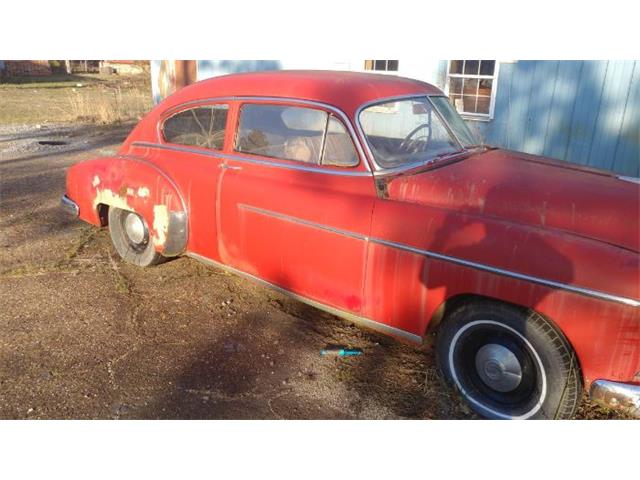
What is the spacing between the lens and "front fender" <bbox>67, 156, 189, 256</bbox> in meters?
4.18

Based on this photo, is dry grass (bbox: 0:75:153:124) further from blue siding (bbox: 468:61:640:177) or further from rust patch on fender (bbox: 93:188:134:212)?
blue siding (bbox: 468:61:640:177)

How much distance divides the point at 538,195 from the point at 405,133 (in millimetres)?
1115

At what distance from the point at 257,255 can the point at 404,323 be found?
124 centimetres

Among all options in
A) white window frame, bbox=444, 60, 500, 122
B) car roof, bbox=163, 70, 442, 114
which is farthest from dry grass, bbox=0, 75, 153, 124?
car roof, bbox=163, 70, 442, 114

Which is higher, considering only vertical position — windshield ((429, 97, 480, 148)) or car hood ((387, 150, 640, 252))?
windshield ((429, 97, 480, 148))

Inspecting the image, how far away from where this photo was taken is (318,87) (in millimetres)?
3621

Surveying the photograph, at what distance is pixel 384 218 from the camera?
3.09 m

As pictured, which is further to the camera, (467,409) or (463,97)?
(463,97)

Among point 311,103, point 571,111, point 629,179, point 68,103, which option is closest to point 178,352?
point 311,103

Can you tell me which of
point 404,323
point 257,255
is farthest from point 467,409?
point 257,255

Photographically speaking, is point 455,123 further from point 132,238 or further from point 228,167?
point 132,238

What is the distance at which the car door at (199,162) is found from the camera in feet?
13.2

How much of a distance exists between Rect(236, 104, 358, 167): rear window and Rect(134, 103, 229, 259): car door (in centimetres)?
23

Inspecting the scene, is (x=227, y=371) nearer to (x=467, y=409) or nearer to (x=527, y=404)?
(x=467, y=409)
